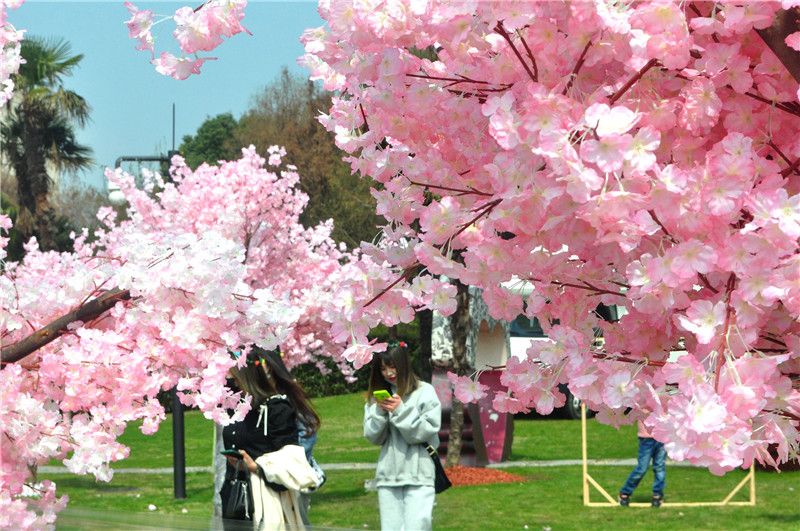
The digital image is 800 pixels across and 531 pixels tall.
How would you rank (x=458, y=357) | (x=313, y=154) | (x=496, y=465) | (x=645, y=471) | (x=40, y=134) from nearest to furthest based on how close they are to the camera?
(x=645, y=471) < (x=458, y=357) < (x=496, y=465) < (x=40, y=134) < (x=313, y=154)

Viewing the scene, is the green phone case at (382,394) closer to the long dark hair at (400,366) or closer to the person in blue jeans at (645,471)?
the long dark hair at (400,366)

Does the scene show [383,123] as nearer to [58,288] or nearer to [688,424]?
[688,424]

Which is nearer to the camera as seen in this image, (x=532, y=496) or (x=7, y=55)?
(x=7, y=55)

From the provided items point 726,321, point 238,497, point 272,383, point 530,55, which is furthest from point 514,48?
point 272,383

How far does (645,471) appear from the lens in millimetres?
12367

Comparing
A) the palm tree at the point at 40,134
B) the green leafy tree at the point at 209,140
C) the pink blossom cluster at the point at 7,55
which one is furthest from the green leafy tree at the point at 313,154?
the pink blossom cluster at the point at 7,55

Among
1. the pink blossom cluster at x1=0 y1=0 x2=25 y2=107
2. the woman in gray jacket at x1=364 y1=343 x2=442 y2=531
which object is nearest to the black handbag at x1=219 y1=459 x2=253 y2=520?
the woman in gray jacket at x1=364 y1=343 x2=442 y2=531

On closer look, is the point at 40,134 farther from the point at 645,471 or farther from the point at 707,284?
the point at 707,284

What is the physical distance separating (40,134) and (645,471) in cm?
2501

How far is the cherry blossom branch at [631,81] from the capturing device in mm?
1804

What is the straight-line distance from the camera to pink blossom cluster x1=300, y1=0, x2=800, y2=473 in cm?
168

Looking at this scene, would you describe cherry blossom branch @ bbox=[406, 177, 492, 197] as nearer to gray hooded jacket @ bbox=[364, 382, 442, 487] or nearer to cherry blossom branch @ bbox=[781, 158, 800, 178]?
cherry blossom branch @ bbox=[781, 158, 800, 178]

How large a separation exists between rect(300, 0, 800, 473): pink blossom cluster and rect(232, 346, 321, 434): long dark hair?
568 centimetres

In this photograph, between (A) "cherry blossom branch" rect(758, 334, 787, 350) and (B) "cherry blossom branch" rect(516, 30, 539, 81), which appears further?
(A) "cherry blossom branch" rect(758, 334, 787, 350)
